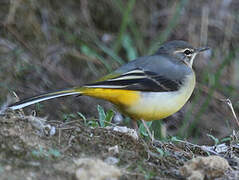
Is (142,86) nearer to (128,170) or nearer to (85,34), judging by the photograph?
(128,170)

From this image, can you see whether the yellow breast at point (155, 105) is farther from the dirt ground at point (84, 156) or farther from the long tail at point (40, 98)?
the long tail at point (40, 98)

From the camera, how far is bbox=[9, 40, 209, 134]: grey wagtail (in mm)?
5168

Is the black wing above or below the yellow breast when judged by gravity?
above

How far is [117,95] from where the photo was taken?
5.28 meters

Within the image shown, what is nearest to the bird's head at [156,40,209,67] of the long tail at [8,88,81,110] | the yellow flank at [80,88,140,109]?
the yellow flank at [80,88,140,109]

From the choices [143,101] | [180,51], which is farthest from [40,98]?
[180,51]

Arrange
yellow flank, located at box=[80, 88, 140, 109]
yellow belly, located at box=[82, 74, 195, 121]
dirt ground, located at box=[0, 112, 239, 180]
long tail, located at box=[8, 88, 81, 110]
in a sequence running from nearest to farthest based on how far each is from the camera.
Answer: dirt ground, located at box=[0, 112, 239, 180] → long tail, located at box=[8, 88, 81, 110] → yellow flank, located at box=[80, 88, 140, 109] → yellow belly, located at box=[82, 74, 195, 121]

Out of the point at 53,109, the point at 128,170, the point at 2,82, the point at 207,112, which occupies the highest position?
the point at 128,170

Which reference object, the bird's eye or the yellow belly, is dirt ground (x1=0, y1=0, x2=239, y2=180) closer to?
the yellow belly

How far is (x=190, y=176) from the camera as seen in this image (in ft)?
12.6

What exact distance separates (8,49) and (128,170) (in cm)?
606

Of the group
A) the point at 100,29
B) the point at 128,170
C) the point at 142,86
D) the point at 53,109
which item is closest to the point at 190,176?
the point at 128,170

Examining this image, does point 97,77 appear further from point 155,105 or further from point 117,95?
point 117,95

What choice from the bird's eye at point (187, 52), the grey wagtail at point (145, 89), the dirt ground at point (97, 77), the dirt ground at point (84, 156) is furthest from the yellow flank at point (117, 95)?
the bird's eye at point (187, 52)
